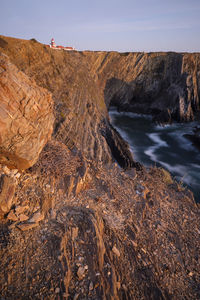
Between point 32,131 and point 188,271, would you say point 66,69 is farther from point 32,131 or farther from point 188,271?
point 188,271

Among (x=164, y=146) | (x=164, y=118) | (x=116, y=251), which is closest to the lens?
(x=116, y=251)

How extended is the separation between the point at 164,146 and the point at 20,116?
40.6 ft

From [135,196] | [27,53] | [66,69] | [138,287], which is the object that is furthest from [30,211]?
[66,69]

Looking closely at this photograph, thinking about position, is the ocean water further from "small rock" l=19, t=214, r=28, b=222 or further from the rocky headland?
"small rock" l=19, t=214, r=28, b=222

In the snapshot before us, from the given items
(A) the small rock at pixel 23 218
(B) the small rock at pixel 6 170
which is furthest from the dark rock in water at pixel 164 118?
(A) the small rock at pixel 23 218

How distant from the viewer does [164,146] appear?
1359 centimetres

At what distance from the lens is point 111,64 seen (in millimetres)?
20297

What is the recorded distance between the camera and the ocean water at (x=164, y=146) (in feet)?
32.2

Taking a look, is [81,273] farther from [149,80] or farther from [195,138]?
[149,80]

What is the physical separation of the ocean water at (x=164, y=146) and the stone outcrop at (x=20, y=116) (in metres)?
5.83

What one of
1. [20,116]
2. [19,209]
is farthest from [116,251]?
[20,116]

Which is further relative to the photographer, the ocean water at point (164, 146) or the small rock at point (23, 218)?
the ocean water at point (164, 146)

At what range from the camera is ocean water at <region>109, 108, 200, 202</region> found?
32.2 feet

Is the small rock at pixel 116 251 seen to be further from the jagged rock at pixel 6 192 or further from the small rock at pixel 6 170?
the small rock at pixel 6 170
